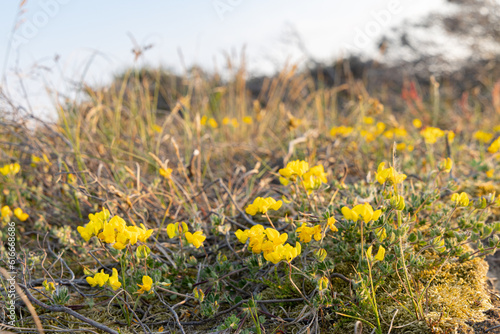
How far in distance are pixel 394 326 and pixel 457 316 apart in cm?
22

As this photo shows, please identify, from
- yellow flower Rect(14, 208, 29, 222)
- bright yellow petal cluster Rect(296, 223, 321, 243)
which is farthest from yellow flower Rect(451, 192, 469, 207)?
yellow flower Rect(14, 208, 29, 222)

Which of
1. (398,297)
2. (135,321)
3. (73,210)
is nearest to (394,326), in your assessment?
(398,297)

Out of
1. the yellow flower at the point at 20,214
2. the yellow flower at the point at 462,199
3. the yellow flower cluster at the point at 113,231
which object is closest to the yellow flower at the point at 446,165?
the yellow flower at the point at 462,199

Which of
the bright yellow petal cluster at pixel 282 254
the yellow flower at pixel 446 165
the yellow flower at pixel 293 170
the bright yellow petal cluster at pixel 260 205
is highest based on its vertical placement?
the yellow flower at pixel 293 170

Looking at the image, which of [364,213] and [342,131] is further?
[342,131]

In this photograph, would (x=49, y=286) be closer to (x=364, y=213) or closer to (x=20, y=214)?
(x=20, y=214)

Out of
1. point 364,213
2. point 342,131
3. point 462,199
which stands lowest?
point 342,131

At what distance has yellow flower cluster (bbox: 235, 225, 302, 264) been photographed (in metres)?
0.97

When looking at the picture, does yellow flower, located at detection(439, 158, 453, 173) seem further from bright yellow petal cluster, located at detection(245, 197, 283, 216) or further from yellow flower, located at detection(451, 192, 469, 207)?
bright yellow petal cluster, located at detection(245, 197, 283, 216)

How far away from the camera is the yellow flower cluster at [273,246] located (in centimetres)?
97

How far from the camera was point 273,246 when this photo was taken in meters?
1.02

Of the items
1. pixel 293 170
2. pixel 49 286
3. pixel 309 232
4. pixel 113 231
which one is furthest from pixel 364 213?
pixel 49 286

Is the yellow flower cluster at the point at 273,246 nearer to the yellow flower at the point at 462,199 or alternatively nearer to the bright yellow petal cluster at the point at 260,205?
the bright yellow petal cluster at the point at 260,205

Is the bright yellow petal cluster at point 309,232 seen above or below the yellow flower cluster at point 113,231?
below
